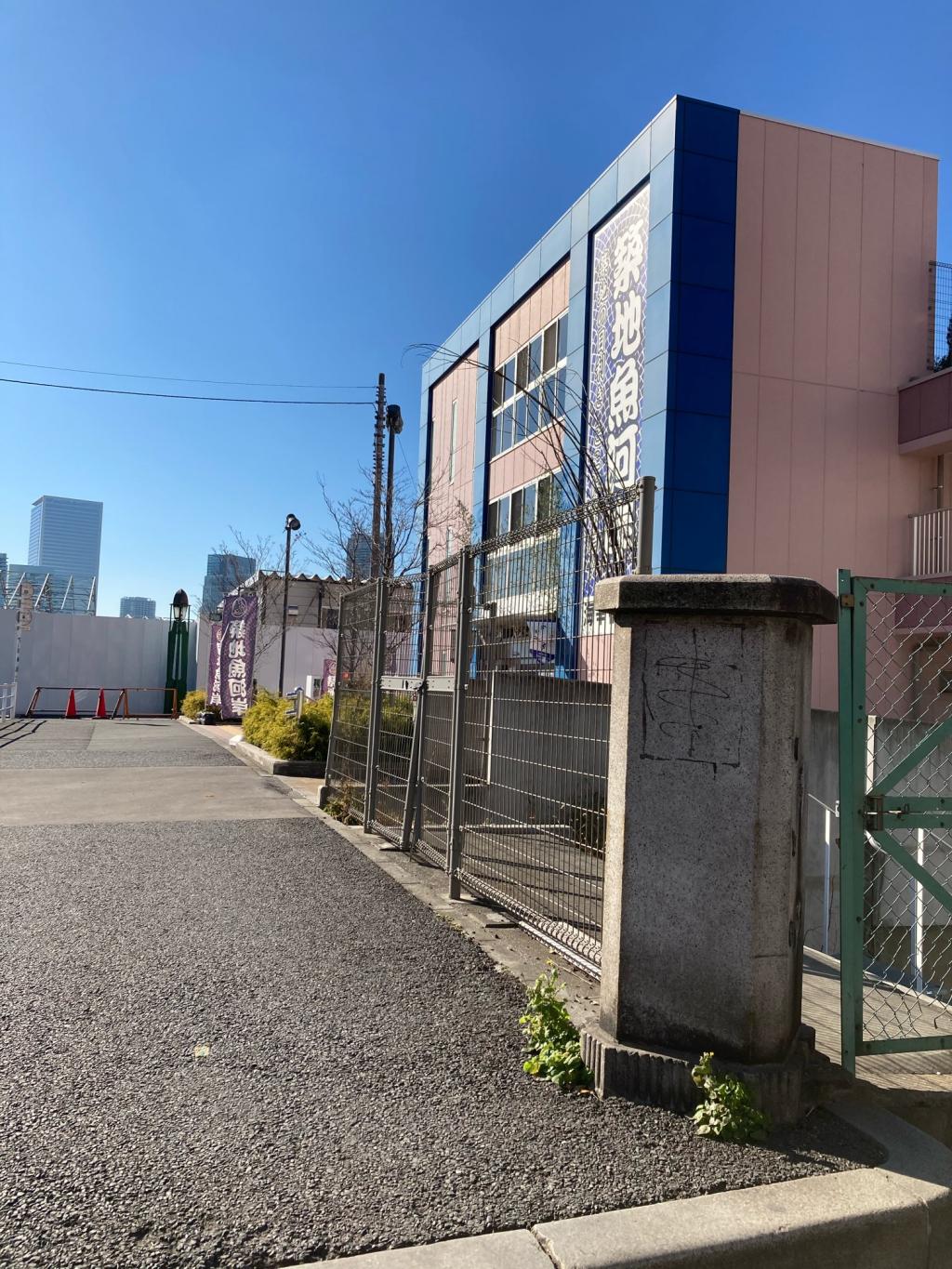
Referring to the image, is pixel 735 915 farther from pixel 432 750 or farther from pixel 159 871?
pixel 159 871

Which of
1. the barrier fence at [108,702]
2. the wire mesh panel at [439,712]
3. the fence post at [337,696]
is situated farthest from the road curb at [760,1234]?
the barrier fence at [108,702]

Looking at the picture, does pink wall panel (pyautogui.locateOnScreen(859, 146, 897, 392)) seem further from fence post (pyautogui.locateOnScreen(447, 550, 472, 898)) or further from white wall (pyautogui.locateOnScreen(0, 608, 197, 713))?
white wall (pyautogui.locateOnScreen(0, 608, 197, 713))

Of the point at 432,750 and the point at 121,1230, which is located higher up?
the point at 432,750

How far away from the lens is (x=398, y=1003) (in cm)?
410

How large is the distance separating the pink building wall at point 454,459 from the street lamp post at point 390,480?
175 centimetres

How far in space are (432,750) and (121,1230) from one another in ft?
15.4

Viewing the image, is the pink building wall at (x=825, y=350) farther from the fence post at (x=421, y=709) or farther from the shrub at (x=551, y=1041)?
the shrub at (x=551, y=1041)

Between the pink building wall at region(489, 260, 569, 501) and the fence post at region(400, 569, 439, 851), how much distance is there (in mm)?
10235

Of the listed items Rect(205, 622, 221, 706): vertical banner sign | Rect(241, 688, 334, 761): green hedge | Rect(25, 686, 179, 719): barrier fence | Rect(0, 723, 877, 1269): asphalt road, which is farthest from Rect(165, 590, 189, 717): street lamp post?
Rect(0, 723, 877, 1269): asphalt road

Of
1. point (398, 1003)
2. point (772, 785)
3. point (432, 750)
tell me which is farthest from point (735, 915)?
point (432, 750)

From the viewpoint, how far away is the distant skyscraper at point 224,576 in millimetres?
34250

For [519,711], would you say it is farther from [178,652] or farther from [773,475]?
[178,652]

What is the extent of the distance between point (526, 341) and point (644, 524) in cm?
1673

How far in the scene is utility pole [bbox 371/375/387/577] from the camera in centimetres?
2057
